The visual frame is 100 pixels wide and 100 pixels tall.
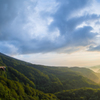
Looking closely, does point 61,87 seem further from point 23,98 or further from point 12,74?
point 23,98

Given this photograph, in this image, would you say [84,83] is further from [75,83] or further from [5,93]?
[5,93]

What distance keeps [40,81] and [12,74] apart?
46947mm

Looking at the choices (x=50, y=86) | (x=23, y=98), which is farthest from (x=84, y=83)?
(x=23, y=98)

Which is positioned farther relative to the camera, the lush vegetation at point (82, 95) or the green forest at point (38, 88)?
the lush vegetation at point (82, 95)

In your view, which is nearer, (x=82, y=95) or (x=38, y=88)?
(x=82, y=95)

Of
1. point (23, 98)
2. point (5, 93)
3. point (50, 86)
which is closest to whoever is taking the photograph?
point (5, 93)

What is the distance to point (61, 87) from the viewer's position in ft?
476

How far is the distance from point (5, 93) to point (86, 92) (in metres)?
87.4

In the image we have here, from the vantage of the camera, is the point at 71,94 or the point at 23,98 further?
the point at 71,94

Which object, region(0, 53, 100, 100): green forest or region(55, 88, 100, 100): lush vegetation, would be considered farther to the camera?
region(55, 88, 100, 100): lush vegetation

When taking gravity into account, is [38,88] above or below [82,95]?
below

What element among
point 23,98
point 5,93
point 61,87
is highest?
point 5,93

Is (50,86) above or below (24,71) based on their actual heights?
below

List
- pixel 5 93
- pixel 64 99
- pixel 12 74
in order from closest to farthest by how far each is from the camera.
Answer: pixel 5 93 < pixel 64 99 < pixel 12 74
